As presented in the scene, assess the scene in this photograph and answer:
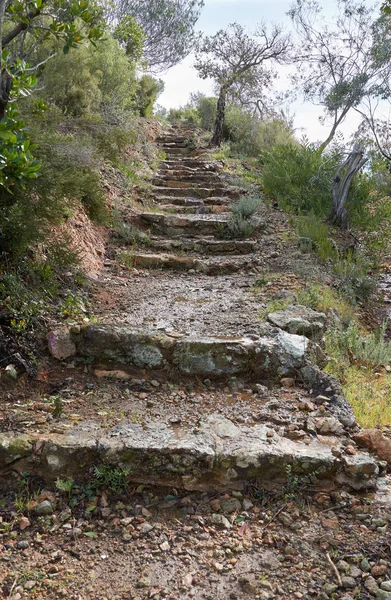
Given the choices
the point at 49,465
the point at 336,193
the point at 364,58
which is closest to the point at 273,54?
the point at 364,58

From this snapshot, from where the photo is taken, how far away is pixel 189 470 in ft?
6.95

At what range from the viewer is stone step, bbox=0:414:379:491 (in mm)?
2070

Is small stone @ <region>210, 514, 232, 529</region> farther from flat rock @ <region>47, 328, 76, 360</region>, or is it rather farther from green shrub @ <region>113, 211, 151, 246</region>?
green shrub @ <region>113, 211, 151, 246</region>

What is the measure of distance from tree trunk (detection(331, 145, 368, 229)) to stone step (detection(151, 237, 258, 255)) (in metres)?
1.50

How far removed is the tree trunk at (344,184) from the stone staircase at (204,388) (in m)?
1.80

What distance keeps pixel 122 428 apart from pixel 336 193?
531 cm

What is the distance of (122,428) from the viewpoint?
2.29 metres

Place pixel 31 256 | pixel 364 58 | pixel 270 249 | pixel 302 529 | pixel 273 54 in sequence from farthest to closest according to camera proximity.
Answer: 1. pixel 273 54
2. pixel 364 58
3. pixel 270 249
4. pixel 31 256
5. pixel 302 529

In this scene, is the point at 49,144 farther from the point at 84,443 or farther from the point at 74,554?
the point at 74,554

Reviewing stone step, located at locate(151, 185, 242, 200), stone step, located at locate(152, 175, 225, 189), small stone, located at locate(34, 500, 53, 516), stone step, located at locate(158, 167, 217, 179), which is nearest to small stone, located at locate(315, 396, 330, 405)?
small stone, located at locate(34, 500, 53, 516)

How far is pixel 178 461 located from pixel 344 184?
534 cm

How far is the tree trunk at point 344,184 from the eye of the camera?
244 inches

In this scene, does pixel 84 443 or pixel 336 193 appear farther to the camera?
pixel 336 193

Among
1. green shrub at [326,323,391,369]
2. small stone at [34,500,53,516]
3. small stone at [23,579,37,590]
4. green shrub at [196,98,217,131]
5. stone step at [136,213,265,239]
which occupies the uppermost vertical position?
green shrub at [196,98,217,131]
